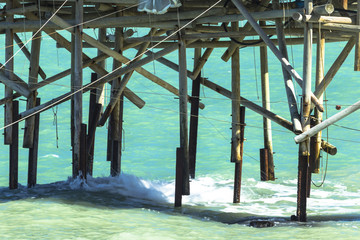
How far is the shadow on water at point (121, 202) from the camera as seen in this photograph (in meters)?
12.0

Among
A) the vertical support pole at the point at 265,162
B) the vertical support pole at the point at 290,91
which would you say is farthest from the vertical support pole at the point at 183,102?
the vertical support pole at the point at 265,162

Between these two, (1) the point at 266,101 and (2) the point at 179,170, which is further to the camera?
(1) the point at 266,101

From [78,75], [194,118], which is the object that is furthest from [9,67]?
[194,118]

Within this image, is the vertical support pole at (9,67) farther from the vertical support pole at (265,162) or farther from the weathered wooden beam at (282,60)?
the vertical support pole at (265,162)

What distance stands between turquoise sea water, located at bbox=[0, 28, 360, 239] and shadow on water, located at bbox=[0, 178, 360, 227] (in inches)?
0.8

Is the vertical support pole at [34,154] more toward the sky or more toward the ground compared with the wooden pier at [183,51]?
more toward the ground

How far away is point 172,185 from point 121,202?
3.94 m

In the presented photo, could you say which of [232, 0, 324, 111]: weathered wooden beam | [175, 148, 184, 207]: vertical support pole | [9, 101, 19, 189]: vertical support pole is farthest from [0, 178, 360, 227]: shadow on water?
[232, 0, 324, 111]: weathered wooden beam

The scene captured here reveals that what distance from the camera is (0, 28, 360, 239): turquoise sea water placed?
1067cm

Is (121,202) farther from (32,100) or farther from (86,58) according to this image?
(86,58)

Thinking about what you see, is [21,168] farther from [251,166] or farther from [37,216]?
[37,216]

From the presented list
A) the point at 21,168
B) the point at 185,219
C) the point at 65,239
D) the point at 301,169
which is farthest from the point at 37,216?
the point at 21,168

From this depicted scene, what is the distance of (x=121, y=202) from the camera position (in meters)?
13.1

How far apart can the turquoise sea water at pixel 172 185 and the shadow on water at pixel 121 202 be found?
0.07ft
